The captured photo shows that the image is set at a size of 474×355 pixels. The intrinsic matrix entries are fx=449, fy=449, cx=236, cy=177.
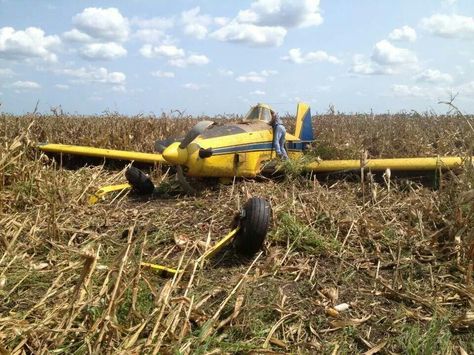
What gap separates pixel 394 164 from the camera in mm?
6898

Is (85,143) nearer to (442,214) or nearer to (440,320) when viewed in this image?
(442,214)

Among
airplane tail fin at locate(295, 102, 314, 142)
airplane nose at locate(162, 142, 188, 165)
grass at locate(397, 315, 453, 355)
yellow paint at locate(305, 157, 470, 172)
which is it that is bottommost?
grass at locate(397, 315, 453, 355)

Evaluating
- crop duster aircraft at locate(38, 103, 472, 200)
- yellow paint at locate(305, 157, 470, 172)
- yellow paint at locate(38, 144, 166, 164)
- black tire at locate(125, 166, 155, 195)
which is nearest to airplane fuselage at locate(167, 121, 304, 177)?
crop duster aircraft at locate(38, 103, 472, 200)

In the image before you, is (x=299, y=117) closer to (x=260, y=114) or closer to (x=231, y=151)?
(x=260, y=114)

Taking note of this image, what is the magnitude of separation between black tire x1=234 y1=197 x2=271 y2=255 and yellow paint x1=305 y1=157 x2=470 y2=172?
2915 mm

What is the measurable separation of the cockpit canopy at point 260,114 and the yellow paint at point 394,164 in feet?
4.54

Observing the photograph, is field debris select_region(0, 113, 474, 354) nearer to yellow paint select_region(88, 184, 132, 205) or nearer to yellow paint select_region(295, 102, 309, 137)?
yellow paint select_region(88, 184, 132, 205)

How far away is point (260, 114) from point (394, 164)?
8.43 ft

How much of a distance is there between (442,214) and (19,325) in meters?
4.48

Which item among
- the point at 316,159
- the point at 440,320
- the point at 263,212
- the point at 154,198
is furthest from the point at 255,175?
the point at 440,320

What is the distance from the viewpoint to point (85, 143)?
36.4 feet

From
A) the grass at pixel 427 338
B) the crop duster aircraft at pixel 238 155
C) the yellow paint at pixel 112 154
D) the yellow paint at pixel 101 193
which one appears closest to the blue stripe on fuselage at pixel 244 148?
the crop duster aircraft at pixel 238 155

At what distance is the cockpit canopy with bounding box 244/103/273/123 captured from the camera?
323 inches

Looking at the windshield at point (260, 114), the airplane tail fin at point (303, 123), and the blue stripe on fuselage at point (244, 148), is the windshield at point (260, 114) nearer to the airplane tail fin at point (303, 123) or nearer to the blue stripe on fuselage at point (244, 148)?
the blue stripe on fuselage at point (244, 148)
